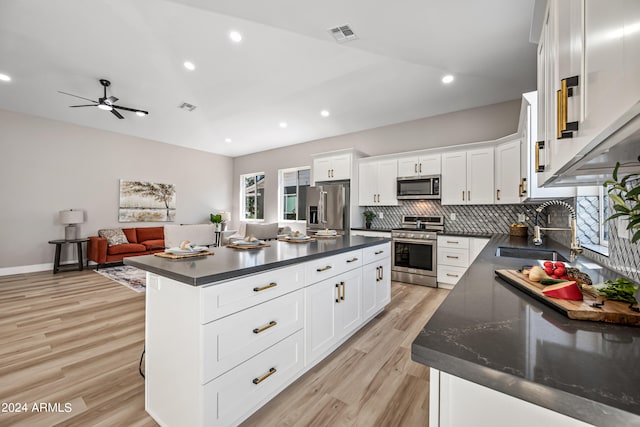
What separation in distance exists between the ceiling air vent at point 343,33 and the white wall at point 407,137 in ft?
7.99

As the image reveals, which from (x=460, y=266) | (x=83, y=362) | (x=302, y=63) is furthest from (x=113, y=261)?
(x=460, y=266)

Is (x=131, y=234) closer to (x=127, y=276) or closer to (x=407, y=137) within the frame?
(x=127, y=276)

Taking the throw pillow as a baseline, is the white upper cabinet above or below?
above

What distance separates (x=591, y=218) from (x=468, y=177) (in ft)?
6.76

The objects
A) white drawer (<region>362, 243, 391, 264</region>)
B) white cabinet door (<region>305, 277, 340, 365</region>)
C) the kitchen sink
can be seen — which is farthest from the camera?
white drawer (<region>362, 243, 391, 264</region>)

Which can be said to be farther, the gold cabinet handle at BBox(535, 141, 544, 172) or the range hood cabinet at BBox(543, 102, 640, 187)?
the gold cabinet handle at BBox(535, 141, 544, 172)

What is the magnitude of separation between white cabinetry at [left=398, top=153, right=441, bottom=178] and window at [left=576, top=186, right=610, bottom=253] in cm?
224

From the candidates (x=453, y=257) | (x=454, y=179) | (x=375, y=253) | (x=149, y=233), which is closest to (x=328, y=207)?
(x=454, y=179)

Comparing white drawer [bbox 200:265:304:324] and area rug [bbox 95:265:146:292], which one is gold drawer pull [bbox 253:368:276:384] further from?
area rug [bbox 95:265:146:292]

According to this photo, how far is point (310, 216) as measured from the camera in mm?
5676

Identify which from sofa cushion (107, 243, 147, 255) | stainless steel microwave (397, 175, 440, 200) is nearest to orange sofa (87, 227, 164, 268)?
sofa cushion (107, 243, 147, 255)

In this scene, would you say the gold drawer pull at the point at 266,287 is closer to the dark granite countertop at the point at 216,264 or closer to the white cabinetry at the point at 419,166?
the dark granite countertop at the point at 216,264

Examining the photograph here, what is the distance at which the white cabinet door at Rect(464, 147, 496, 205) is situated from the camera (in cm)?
407

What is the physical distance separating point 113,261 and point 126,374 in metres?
4.47
